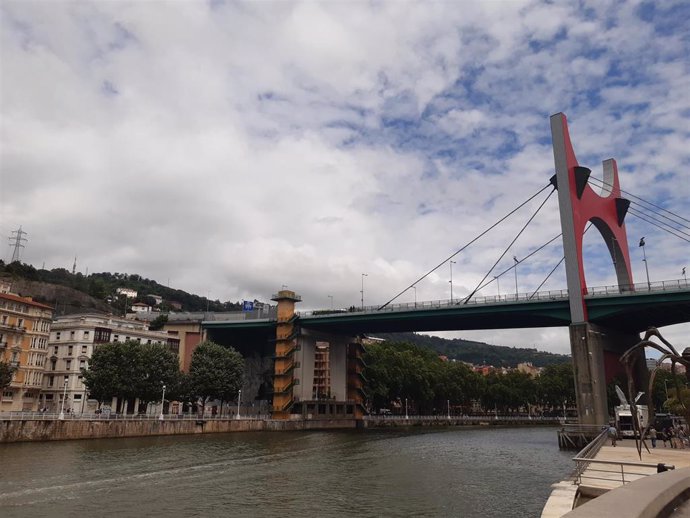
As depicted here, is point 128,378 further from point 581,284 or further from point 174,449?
point 581,284

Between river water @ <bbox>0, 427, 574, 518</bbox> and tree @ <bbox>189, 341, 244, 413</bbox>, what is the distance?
31611 mm

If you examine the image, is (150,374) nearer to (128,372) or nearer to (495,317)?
(128,372)

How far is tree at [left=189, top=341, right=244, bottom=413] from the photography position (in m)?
84.7

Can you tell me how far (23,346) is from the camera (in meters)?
80.5

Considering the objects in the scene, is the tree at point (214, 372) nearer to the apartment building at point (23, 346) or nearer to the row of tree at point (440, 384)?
the apartment building at point (23, 346)

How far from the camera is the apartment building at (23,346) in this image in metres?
77.4

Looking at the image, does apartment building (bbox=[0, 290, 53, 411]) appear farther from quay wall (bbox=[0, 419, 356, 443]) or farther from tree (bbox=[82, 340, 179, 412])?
quay wall (bbox=[0, 419, 356, 443])

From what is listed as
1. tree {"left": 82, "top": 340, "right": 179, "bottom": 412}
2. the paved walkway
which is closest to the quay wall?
tree {"left": 82, "top": 340, "right": 179, "bottom": 412}

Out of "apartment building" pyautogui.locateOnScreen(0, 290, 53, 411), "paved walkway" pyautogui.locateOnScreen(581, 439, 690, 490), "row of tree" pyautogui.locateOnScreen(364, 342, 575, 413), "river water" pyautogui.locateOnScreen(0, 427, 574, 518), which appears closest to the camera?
"paved walkway" pyautogui.locateOnScreen(581, 439, 690, 490)

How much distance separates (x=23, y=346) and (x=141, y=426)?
3022 centimetres

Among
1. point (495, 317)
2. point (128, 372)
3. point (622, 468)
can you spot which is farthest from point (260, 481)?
point (495, 317)

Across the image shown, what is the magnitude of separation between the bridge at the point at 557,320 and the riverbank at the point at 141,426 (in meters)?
3.29

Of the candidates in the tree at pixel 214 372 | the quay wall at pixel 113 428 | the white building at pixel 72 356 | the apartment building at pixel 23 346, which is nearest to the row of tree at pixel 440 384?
the tree at pixel 214 372

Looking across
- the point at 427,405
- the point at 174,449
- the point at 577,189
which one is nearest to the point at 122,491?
the point at 174,449
